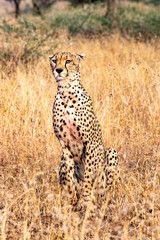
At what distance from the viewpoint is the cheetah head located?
2.55 m

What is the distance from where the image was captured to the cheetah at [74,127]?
2.62m

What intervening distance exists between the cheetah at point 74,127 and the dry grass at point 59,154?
0.15 m

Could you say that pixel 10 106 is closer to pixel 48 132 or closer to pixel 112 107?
pixel 48 132

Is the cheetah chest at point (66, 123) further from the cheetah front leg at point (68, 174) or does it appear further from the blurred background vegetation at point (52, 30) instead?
the blurred background vegetation at point (52, 30)

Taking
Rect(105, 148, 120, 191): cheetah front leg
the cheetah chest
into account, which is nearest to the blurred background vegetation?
Rect(105, 148, 120, 191): cheetah front leg

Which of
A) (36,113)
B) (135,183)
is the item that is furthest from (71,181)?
(36,113)

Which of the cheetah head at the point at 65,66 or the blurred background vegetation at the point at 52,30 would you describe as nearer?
the cheetah head at the point at 65,66

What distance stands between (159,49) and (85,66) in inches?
73.3

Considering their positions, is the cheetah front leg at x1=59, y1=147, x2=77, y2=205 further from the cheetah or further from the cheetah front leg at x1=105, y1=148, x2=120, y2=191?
the cheetah front leg at x1=105, y1=148, x2=120, y2=191

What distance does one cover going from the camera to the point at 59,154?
10.9 ft

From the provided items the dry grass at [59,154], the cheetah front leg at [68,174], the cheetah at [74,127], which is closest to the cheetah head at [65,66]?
the cheetah at [74,127]

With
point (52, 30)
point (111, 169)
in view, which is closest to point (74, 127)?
point (111, 169)

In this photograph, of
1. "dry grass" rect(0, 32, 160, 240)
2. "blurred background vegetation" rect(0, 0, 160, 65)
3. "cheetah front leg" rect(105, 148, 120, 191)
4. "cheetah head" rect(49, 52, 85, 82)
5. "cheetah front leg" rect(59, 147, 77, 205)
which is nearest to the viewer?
"dry grass" rect(0, 32, 160, 240)

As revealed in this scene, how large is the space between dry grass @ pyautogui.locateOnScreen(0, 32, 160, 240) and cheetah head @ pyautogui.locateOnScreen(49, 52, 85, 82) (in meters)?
0.64
